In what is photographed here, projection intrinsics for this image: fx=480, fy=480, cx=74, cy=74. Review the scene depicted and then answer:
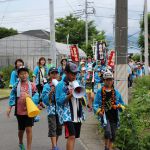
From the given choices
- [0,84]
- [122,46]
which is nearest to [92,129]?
[122,46]

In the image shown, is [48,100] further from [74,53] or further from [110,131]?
[74,53]

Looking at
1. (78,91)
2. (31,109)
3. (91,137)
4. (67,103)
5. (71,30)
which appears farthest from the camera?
(71,30)

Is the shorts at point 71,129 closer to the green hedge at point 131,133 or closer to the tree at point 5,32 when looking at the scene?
the green hedge at point 131,133

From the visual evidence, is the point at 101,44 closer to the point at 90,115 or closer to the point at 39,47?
the point at 90,115

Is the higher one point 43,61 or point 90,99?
point 43,61

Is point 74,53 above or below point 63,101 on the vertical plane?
above

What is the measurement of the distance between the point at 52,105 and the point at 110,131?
1297 millimetres

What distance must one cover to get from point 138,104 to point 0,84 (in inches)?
812

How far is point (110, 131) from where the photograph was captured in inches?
332

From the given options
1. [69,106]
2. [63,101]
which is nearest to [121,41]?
[69,106]

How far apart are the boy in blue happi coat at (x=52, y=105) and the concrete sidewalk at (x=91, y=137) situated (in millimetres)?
783

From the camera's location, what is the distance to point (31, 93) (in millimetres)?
8773

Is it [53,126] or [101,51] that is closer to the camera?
[53,126]

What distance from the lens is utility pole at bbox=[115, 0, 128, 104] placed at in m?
11.5
